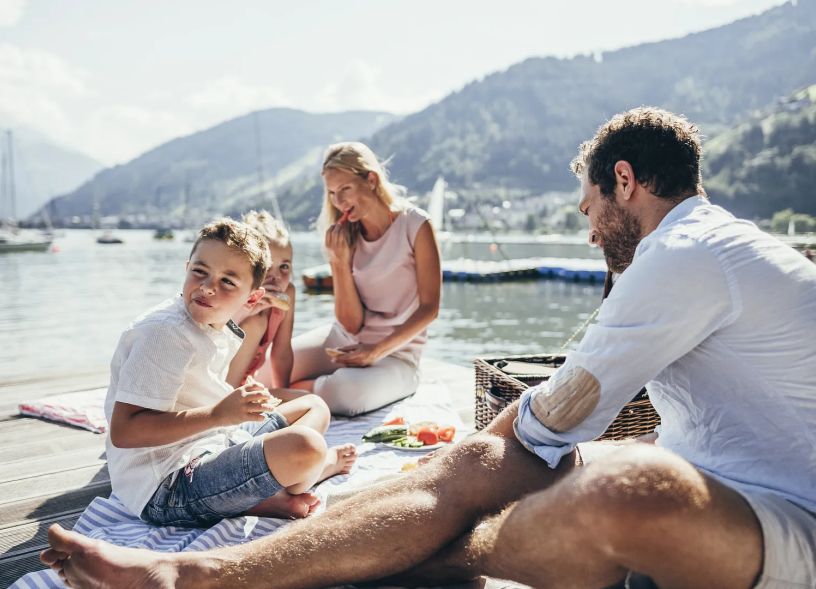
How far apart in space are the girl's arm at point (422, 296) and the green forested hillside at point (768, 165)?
8124 cm

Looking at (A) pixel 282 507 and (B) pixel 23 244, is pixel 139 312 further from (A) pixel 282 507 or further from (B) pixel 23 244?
(B) pixel 23 244

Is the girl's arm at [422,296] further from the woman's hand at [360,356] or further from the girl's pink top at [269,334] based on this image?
the girl's pink top at [269,334]

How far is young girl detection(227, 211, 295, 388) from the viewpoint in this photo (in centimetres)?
375

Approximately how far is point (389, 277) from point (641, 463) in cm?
306

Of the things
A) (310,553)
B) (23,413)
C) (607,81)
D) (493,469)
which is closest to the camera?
(310,553)

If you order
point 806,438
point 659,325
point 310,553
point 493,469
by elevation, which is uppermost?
point 659,325

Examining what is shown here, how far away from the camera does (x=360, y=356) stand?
4141 mm

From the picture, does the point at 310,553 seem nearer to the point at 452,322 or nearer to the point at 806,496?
the point at 806,496

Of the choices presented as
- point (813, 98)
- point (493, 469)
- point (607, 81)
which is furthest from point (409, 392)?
point (607, 81)

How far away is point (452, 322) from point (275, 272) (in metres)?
22.5

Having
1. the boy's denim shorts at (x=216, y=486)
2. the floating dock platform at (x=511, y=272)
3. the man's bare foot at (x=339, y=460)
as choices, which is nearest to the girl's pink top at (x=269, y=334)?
the man's bare foot at (x=339, y=460)

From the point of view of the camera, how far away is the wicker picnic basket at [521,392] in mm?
2924

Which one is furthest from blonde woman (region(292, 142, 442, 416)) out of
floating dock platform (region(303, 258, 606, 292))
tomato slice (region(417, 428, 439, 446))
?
floating dock platform (region(303, 258, 606, 292))

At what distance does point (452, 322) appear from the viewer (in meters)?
26.2
